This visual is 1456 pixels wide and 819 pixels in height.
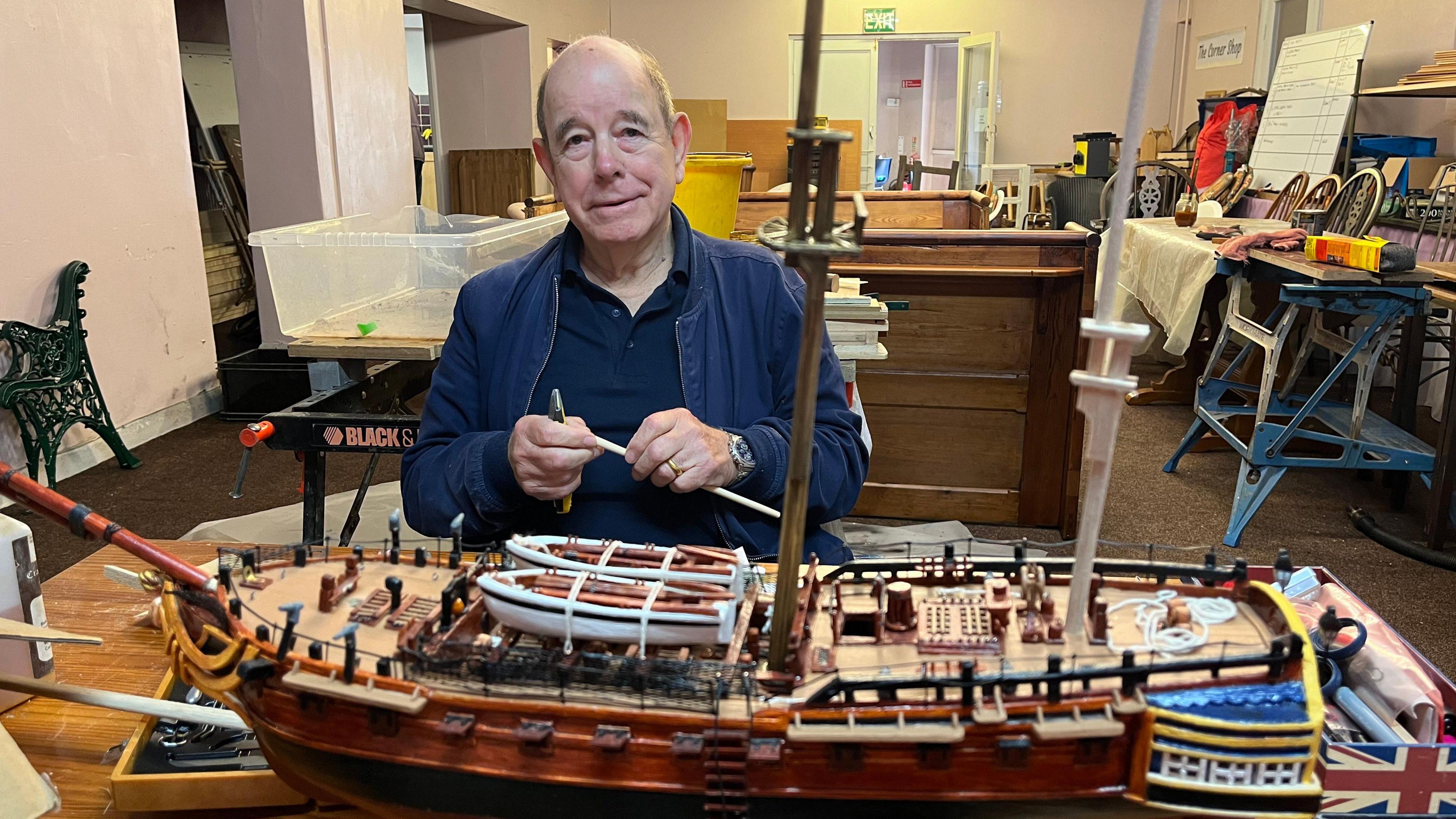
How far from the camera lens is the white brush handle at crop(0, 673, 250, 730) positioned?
51.7 inches

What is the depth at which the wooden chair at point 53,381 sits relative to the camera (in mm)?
5051

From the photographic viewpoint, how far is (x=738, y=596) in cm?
124

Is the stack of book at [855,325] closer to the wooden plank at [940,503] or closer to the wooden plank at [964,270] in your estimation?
the wooden plank at [964,270]

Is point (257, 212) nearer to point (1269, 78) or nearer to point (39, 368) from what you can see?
point (39, 368)

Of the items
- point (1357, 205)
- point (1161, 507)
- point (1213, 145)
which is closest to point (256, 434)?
point (1161, 507)

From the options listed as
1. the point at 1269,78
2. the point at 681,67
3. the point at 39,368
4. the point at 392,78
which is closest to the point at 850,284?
the point at 39,368

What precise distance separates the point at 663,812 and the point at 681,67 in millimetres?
14086

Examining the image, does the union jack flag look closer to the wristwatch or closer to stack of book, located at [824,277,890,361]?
the wristwatch

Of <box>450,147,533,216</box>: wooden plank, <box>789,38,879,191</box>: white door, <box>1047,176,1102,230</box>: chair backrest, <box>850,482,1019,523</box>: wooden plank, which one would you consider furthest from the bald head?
<box>789,38,879,191</box>: white door

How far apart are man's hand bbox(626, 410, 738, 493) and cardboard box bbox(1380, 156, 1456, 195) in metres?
7.53

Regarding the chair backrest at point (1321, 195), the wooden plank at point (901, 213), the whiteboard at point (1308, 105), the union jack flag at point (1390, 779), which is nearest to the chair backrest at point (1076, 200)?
the whiteboard at point (1308, 105)

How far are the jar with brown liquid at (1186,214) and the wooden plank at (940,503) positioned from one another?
3.68 meters

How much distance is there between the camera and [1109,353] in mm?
1010

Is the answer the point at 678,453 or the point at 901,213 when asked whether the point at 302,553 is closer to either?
the point at 678,453
